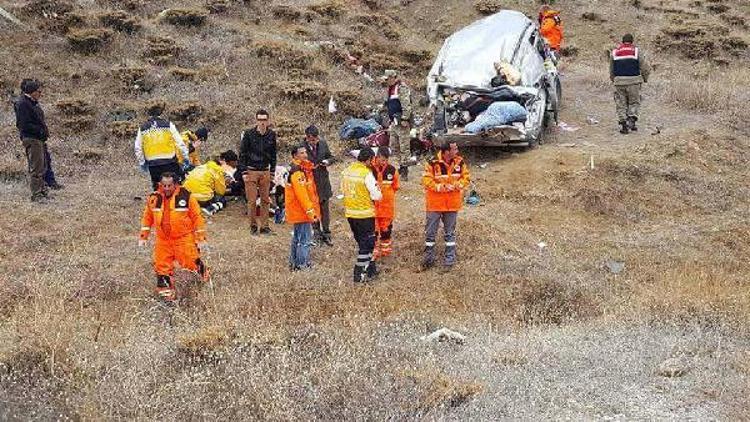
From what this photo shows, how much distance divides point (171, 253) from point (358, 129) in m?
6.23

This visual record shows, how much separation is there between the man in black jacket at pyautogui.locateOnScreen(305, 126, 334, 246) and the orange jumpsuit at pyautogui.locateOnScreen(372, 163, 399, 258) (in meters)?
0.71

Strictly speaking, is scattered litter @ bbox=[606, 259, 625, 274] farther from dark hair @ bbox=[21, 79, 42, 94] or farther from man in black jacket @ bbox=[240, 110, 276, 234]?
dark hair @ bbox=[21, 79, 42, 94]

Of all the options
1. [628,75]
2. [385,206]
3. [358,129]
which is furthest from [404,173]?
[628,75]

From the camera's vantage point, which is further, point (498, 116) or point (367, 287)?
point (498, 116)

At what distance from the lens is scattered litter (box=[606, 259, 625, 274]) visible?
869cm

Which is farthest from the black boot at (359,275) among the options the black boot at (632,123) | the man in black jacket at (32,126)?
the black boot at (632,123)

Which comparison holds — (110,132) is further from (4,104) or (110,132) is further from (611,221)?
(611,221)

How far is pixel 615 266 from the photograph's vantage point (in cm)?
880

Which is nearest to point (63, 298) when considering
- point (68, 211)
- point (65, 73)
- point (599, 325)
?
point (68, 211)

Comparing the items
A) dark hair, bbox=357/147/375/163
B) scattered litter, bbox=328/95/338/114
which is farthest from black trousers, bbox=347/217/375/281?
scattered litter, bbox=328/95/338/114

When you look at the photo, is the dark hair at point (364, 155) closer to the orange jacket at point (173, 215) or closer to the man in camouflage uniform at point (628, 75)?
the orange jacket at point (173, 215)

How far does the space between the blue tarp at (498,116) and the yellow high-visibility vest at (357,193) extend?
3775 millimetres

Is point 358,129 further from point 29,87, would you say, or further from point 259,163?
point 29,87

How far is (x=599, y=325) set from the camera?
22.3 feet
